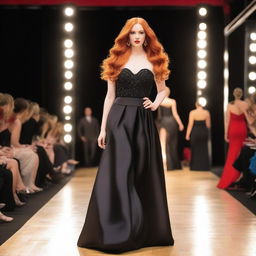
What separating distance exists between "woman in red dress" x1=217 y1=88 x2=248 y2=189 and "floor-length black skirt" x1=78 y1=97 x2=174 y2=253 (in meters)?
4.38

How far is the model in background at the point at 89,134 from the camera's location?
45.1ft

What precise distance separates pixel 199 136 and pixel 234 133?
3.14 metres

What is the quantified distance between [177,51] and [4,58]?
3392 millimetres

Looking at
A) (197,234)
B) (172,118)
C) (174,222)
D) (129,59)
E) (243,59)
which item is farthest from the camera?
(172,118)

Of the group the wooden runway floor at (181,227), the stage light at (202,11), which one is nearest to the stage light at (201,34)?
the stage light at (202,11)

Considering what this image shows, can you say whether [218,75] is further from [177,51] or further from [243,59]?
[243,59]

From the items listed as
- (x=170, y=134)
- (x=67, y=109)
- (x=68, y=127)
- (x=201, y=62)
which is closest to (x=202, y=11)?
(x=201, y=62)

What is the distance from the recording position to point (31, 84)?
13422mm

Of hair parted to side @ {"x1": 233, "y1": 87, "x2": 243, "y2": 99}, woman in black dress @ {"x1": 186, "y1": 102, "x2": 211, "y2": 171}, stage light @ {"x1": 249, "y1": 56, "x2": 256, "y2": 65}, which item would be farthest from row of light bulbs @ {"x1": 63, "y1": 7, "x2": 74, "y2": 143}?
hair parted to side @ {"x1": 233, "y1": 87, "x2": 243, "y2": 99}

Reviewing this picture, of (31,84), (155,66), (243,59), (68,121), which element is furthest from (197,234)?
(31,84)

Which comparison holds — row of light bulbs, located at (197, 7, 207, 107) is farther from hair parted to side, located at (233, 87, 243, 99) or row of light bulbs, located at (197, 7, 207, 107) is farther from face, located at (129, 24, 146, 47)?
face, located at (129, 24, 146, 47)

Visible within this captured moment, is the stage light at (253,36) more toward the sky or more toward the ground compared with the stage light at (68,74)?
more toward the sky

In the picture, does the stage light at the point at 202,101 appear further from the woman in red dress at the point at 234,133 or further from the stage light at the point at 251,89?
the woman in red dress at the point at 234,133

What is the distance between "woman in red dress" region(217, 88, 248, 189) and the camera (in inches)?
369
